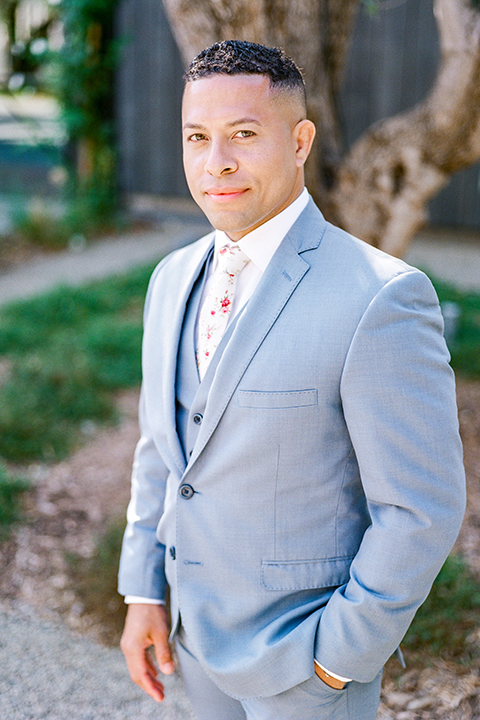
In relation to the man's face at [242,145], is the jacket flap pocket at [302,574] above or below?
below

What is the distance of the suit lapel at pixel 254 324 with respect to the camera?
136cm

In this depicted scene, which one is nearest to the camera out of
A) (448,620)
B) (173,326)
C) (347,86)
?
(173,326)

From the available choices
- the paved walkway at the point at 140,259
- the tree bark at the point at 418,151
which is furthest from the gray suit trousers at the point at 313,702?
the paved walkway at the point at 140,259

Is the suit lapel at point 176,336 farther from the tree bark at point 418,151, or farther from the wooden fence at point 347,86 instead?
the wooden fence at point 347,86

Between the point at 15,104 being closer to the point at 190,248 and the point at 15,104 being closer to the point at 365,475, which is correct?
the point at 190,248

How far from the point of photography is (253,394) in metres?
1.34

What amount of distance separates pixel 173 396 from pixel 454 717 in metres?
1.52

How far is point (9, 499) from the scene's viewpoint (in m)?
3.51

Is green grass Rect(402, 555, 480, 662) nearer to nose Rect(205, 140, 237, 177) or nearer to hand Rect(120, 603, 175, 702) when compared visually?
hand Rect(120, 603, 175, 702)

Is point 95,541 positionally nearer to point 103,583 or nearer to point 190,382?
point 103,583

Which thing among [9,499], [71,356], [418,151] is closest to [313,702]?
[418,151]

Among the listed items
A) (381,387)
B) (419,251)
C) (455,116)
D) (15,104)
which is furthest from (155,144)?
(381,387)

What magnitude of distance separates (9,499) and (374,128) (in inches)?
98.6

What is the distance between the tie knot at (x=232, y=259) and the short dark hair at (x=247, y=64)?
0.33 meters
